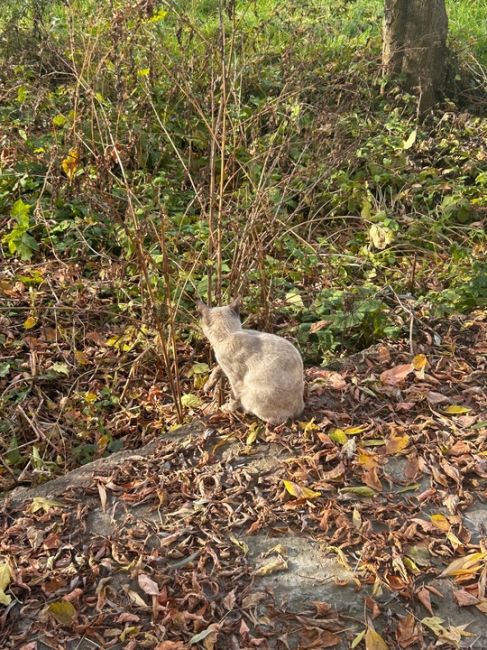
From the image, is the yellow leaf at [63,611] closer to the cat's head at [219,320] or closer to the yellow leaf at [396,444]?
the cat's head at [219,320]

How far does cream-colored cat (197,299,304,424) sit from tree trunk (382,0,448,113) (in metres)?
4.81

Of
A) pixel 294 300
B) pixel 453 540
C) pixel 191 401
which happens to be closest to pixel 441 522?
pixel 453 540

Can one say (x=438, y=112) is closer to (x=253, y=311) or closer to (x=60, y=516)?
(x=253, y=311)

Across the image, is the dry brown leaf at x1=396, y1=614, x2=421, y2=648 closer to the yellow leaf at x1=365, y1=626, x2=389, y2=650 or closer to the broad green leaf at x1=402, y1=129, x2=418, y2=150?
the yellow leaf at x1=365, y1=626, x2=389, y2=650

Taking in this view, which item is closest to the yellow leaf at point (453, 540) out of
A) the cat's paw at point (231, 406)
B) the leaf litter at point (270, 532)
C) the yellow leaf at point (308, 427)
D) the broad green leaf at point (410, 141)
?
the leaf litter at point (270, 532)

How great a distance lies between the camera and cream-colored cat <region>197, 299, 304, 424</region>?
3.85 metres

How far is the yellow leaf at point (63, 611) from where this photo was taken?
305 cm

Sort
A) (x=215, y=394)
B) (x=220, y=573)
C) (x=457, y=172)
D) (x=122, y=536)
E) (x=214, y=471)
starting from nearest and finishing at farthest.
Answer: (x=220, y=573) → (x=122, y=536) → (x=214, y=471) → (x=215, y=394) → (x=457, y=172)

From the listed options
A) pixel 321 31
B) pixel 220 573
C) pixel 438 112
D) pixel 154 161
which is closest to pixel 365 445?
pixel 220 573

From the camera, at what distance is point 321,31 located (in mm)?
8383

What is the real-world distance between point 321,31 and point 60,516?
6630 mm

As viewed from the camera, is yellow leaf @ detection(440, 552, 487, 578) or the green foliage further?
the green foliage

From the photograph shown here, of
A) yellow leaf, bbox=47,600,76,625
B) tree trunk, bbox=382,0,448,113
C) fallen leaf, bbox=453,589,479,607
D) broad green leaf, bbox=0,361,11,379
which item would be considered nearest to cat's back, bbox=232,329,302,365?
fallen leaf, bbox=453,589,479,607

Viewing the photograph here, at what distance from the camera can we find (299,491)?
143 inches
